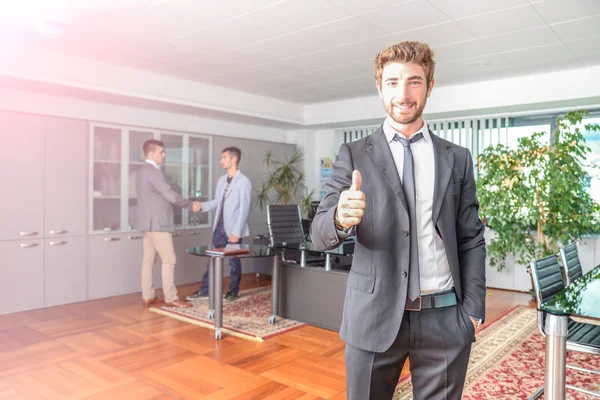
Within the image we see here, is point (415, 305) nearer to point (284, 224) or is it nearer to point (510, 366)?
point (510, 366)

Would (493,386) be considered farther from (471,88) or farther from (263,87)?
(263,87)

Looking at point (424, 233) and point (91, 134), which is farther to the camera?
point (91, 134)

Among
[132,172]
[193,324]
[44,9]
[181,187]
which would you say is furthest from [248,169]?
[44,9]

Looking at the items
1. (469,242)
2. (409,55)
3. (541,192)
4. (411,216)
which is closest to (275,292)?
(541,192)

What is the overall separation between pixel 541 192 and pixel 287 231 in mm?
2900

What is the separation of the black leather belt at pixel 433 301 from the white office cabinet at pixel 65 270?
516 centimetres

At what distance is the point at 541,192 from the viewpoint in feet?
17.5

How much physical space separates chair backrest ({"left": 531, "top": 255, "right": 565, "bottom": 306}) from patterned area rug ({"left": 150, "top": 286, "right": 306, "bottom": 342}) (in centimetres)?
249

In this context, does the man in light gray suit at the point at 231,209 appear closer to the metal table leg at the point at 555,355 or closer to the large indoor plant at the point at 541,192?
the large indoor plant at the point at 541,192

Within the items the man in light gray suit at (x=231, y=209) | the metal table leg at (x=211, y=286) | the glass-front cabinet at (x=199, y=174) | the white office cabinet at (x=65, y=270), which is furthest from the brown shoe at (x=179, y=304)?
the glass-front cabinet at (x=199, y=174)

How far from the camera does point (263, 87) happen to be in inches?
268

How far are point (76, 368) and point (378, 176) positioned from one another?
3181mm

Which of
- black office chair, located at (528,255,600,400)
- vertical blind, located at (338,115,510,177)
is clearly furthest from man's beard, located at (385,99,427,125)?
vertical blind, located at (338,115,510,177)

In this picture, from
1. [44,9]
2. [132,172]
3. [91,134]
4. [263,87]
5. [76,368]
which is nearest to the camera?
[76,368]
